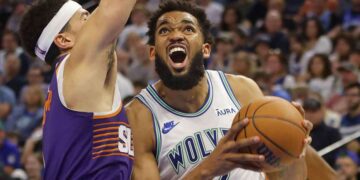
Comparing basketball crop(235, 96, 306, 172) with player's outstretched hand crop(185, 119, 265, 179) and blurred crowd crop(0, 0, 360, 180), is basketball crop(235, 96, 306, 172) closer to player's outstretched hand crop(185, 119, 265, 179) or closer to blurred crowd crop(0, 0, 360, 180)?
player's outstretched hand crop(185, 119, 265, 179)

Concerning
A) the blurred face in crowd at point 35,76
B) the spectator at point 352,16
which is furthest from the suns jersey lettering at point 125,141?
the spectator at point 352,16

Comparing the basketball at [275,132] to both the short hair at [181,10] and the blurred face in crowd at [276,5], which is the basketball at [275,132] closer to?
the short hair at [181,10]

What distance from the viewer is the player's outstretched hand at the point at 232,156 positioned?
143 inches

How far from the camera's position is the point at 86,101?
12.2 ft

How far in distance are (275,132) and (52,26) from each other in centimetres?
125

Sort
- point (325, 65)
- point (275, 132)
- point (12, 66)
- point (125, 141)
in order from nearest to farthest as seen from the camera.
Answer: point (275, 132), point (125, 141), point (325, 65), point (12, 66)

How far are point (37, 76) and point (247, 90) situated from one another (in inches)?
239

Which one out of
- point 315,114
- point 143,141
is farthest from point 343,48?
point 143,141

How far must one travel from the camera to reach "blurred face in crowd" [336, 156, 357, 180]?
698 centimetres

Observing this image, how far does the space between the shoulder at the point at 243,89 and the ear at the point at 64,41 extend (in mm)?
1271

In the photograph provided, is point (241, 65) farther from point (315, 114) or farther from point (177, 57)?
point (177, 57)

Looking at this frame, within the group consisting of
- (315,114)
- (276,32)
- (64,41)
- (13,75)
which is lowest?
(13,75)

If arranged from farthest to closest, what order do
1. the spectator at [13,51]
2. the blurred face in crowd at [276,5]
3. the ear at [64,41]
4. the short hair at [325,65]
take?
the blurred face in crowd at [276,5], the spectator at [13,51], the short hair at [325,65], the ear at [64,41]

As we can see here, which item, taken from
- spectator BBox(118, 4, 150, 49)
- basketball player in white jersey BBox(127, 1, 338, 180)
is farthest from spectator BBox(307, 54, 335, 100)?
basketball player in white jersey BBox(127, 1, 338, 180)
